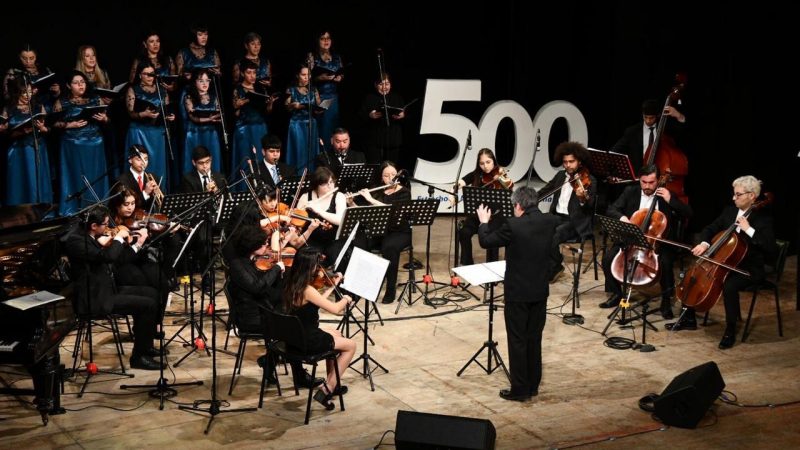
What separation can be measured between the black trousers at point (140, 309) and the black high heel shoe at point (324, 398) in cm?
167

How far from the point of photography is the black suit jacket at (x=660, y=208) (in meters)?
10.1

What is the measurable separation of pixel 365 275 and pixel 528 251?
1.23 metres

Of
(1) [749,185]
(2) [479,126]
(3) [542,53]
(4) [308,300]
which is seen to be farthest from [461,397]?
(3) [542,53]

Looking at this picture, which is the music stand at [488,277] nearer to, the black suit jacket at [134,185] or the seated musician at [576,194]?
the seated musician at [576,194]

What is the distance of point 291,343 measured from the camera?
A: 7312mm

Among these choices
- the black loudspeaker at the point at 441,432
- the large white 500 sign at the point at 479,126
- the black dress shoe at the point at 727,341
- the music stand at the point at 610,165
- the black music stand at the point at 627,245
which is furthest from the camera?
the large white 500 sign at the point at 479,126

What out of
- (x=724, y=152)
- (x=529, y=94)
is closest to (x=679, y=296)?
(x=724, y=152)

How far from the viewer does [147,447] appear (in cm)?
695

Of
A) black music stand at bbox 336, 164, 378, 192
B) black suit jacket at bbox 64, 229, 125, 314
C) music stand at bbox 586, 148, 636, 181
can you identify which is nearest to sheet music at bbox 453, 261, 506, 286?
black suit jacket at bbox 64, 229, 125, 314

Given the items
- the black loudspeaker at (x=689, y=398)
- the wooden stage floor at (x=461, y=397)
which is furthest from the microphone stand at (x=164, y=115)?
the black loudspeaker at (x=689, y=398)

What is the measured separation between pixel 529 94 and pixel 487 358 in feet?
24.5

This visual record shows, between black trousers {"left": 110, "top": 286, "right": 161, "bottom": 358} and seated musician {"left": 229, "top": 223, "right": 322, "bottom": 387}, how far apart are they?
85 cm

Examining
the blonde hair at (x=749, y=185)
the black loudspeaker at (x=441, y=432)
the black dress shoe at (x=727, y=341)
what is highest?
the blonde hair at (x=749, y=185)

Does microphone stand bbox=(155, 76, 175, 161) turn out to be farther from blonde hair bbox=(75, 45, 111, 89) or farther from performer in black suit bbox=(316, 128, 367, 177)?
performer in black suit bbox=(316, 128, 367, 177)
